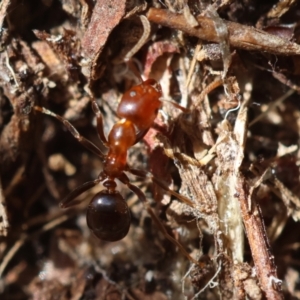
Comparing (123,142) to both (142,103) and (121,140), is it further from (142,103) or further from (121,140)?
(142,103)

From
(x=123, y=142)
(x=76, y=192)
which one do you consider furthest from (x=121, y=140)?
(x=76, y=192)

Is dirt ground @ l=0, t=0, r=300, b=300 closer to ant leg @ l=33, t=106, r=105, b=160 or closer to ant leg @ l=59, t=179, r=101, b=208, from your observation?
ant leg @ l=33, t=106, r=105, b=160

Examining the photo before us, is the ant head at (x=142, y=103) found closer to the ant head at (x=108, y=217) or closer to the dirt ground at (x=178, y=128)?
the dirt ground at (x=178, y=128)

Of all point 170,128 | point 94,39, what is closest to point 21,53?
point 94,39

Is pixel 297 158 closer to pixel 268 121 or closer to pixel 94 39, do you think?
pixel 268 121

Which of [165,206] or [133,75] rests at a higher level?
[133,75]

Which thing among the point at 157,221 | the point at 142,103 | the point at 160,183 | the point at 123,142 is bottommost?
the point at 157,221

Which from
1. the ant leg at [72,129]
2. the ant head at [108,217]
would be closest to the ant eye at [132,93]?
the ant leg at [72,129]
